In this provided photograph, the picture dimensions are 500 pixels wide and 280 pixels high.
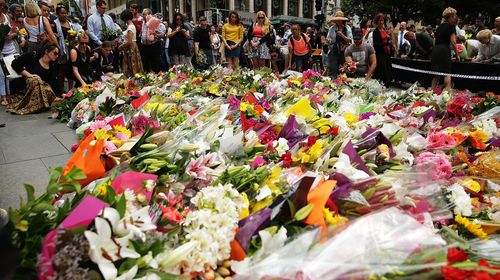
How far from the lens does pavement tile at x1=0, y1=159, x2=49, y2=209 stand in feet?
9.71

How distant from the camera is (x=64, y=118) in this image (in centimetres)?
561

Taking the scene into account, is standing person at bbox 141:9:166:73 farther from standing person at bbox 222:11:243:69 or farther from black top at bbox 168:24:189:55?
standing person at bbox 222:11:243:69

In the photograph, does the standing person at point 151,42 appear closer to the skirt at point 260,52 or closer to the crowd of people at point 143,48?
the crowd of people at point 143,48

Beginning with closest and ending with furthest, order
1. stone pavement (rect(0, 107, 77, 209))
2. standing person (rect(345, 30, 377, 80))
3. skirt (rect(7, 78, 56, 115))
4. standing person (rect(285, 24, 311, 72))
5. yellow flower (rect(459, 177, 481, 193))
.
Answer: yellow flower (rect(459, 177, 481, 193))
stone pavement (rect(0, 107, 77, 209))
skirt (rect(7, 78, 56, 115))
standing person (rect(345, 30, 377, 80))
standing person (rect(285, 24, 311, 72))

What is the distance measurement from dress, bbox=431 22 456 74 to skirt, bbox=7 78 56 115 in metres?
6.59

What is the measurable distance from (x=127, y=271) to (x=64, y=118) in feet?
15.7

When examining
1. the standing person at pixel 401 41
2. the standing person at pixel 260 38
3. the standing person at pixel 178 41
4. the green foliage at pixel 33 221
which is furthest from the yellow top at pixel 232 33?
the green foliage at pixel 33 221

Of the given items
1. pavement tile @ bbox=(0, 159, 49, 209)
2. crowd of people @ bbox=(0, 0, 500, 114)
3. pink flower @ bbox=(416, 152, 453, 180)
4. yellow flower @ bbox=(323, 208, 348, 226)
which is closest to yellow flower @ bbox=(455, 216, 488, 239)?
pink flower @ bbox=(416, 152, 453, 180)

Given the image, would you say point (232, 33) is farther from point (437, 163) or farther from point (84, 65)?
point (437, 163)

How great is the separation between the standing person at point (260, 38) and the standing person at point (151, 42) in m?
2.11

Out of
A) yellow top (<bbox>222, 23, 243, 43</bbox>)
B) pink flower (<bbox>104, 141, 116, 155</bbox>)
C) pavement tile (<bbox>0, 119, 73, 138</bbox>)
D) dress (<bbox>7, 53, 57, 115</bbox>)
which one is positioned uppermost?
yellow top (<bbox>222, 23, 243, 43</bbox>)

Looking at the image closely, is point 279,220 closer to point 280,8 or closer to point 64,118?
point 64,118

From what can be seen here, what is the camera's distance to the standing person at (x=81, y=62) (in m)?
7.25

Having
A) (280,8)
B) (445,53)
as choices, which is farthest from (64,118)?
(280,8)
